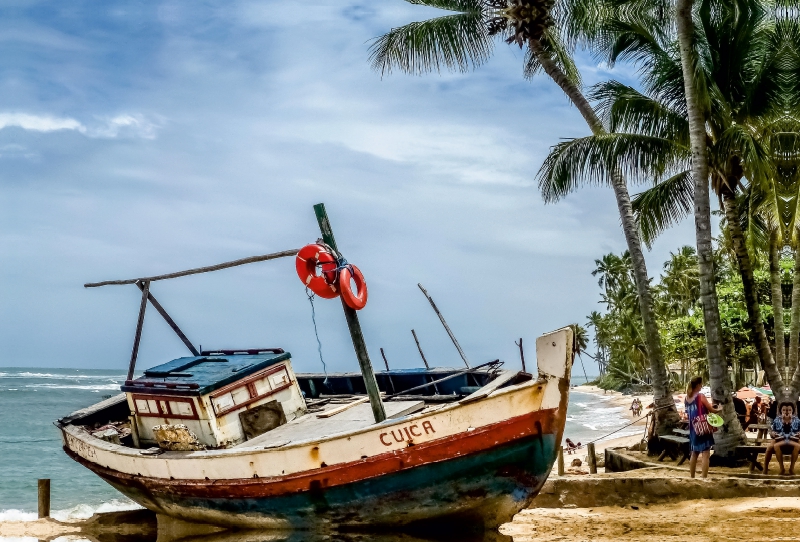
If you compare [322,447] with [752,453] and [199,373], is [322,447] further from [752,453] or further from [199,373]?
[752,453]

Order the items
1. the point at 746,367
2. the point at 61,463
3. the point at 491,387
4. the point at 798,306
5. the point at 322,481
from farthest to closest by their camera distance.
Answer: the point at 746,367 < the point at 61,463 < the point at 798,306 < the point at 491,387 < the point at 322,481

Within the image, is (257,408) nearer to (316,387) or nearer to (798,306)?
(316,387)

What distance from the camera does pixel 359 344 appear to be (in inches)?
486

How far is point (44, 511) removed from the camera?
18172 millimetres

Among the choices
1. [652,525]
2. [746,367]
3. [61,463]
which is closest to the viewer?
[652,525]

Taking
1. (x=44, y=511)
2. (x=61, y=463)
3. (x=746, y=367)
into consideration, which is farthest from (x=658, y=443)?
(x=746, y=367)

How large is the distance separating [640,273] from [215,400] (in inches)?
372

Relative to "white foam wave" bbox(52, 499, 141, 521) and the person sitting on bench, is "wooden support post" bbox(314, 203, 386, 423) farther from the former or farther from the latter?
"white foam wave" bbox(52, 499, 141, 521)

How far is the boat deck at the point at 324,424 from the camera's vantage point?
1259cm

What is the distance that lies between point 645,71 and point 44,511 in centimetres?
1757

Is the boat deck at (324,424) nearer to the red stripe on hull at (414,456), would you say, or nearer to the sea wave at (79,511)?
the red stripe on hull at (414,456)

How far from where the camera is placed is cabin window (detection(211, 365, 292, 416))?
13.8m

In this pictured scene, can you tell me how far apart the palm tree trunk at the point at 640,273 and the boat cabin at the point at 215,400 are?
7753mm

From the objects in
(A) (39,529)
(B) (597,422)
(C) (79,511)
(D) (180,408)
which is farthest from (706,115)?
(B) (597,422)
